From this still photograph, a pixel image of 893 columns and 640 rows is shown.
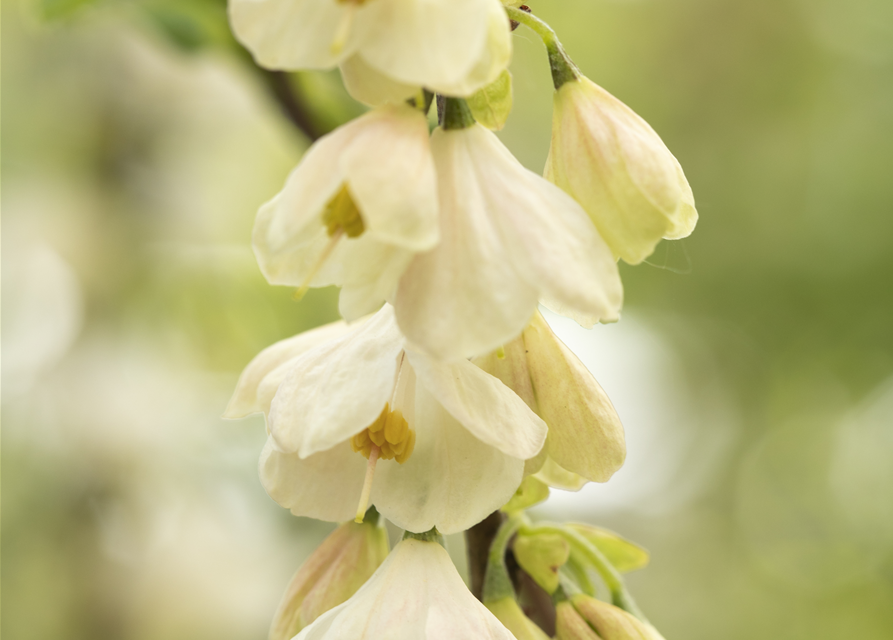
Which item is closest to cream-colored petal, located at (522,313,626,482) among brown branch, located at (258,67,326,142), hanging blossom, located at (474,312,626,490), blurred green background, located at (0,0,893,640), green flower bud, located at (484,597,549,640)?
hanging blossom, located at (474,312,626,490)

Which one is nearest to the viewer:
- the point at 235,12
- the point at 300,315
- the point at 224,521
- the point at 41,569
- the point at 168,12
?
the point at 235,12

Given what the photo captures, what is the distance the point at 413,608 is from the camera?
16.2 inches

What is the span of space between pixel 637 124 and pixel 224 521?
9.72ft

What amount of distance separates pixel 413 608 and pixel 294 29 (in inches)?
12.1

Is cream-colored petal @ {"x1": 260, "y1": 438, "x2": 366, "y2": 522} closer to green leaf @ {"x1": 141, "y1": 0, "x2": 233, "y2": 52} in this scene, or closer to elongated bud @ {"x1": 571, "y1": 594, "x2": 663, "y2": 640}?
elongated bud @ {"x1": 571, "y1": 594, "x2": 663, "y2": 640}

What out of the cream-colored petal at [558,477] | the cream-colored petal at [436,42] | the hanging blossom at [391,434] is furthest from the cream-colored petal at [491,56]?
the cream-colored petal at [558,477]

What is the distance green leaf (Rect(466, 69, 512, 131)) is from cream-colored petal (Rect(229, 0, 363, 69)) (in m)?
0.11

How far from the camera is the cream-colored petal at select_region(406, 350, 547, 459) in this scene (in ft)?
1.21

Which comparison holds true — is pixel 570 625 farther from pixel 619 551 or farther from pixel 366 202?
pixel 366 202

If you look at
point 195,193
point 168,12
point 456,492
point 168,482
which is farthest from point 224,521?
point 456,492

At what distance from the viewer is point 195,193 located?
3361 millimetres

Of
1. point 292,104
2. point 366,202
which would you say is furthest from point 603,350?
point 366,202

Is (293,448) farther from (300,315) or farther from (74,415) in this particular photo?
(74,415)

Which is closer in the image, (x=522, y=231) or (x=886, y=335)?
(x=522, y=231)
